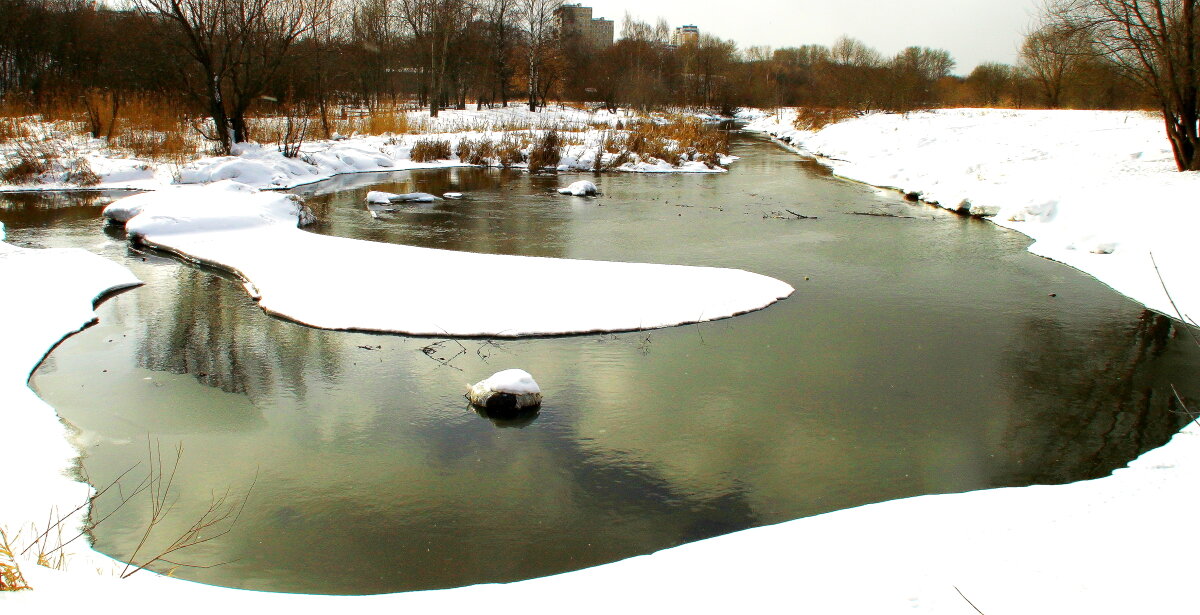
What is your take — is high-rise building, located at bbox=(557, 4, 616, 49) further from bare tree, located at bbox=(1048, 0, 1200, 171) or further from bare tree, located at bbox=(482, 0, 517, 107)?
bare tree, located at bbox=(1048, 0, 1200, 171)

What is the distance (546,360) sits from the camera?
6305mm

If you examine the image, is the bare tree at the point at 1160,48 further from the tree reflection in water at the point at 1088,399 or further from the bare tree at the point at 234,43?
the bare tree at the point at 234,43

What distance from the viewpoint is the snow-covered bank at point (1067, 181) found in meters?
9.30

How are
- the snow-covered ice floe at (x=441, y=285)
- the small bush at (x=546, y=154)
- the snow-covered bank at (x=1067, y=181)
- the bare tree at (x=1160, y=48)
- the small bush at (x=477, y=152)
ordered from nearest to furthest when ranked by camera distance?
the snow-covered ice floe at (x=441, y=285) → the snow-covered bank at (x=1067, y=181) → the bare tree at (x=1160, y=48) → the small bush at (x=546, y=154) → the small bush at (x=477, y=152)

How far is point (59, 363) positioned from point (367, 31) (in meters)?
36.4

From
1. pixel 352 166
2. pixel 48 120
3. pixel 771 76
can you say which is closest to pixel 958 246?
pixel 352 166

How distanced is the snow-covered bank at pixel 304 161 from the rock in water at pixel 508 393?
42.5ft

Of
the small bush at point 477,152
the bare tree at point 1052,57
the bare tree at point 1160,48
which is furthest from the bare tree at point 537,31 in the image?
the bare tree at point 1160,48

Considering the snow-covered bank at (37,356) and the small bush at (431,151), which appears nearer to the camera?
the snow-covered bank at (37,356)

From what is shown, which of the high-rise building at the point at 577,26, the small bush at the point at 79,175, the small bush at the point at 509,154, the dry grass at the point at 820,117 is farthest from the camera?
the high-rise building at the point at 577,26

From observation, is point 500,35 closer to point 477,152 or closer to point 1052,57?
point 477,152

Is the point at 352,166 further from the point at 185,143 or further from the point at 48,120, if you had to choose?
the point at 48,120

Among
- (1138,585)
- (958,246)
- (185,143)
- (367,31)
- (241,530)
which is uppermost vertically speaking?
(367,31)

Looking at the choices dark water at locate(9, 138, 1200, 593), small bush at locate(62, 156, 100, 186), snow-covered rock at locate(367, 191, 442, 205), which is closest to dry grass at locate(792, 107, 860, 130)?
snow-covered rock at locate(367, 191, 442, 205)
